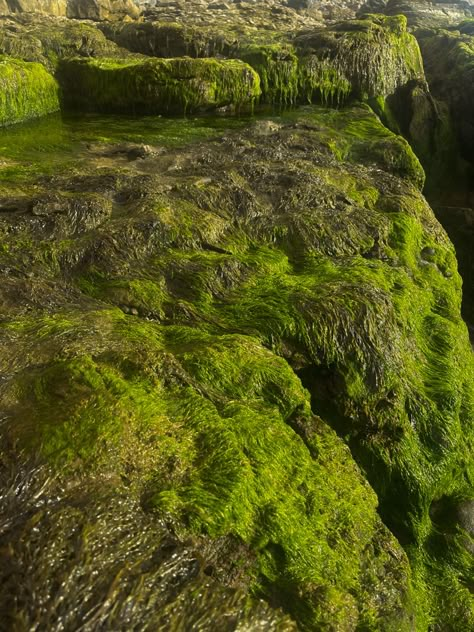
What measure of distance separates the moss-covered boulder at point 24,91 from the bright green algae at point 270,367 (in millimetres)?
4092

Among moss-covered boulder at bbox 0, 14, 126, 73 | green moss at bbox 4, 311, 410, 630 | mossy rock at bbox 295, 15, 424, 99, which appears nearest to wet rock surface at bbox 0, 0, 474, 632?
green moss at bbox 4, 311, 410, 630

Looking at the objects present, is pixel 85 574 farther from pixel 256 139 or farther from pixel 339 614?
pixel 256 139

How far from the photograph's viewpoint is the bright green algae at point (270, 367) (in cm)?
328

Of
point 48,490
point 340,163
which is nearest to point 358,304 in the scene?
point 48,490

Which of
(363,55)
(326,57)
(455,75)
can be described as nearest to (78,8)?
(326,57)

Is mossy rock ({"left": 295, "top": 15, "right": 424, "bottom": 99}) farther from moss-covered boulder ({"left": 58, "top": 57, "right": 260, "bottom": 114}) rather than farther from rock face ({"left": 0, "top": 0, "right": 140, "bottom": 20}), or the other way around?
rock face ({"left": 0, "top": 0, "right": 140, "bottom": 20})

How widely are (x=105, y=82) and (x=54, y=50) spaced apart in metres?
2.75

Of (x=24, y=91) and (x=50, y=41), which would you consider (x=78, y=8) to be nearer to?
(x=50, y=41)

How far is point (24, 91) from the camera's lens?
11.2 meters

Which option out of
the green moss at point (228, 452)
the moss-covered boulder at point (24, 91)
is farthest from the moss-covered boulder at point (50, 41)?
the green moss at point (228, 452)

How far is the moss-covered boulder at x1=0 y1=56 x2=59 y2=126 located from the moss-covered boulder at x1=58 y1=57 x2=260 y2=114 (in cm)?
53

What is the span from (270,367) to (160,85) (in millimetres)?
9090

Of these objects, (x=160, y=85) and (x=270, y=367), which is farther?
(x=160, y=85)

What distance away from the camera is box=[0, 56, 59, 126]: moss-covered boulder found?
35.5 feet
